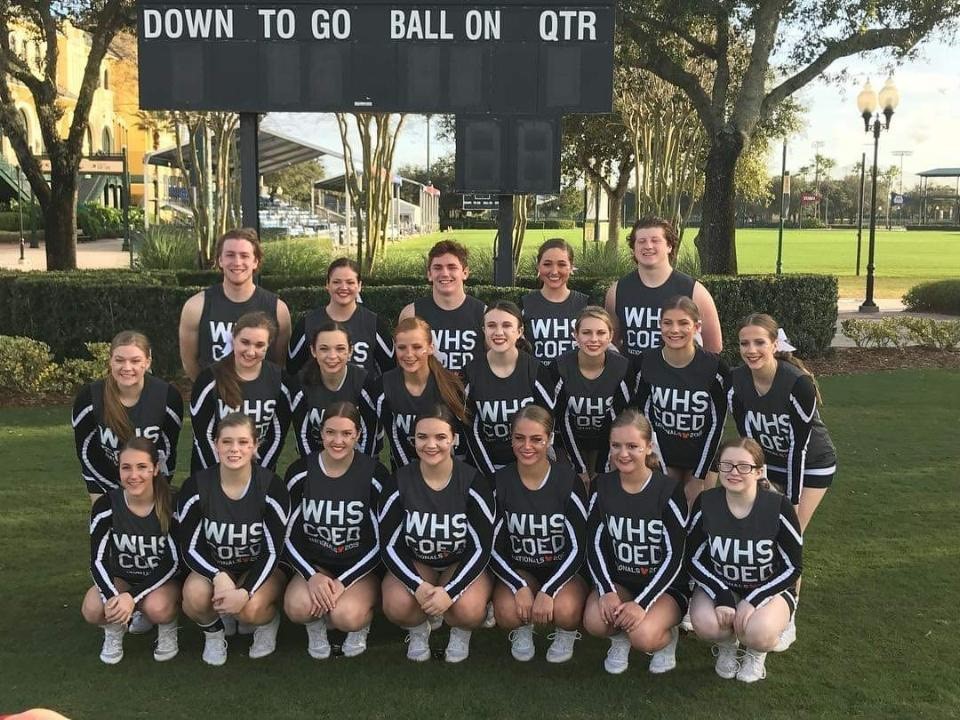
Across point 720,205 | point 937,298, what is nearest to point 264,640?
point 720,205

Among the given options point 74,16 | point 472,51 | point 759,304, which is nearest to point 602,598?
point 472,51

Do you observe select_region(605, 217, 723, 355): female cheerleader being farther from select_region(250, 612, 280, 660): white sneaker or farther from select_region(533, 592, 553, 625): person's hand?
select_region(250, 612, 280, 660): white sneaker

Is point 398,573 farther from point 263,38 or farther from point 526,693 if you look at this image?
point 263,38

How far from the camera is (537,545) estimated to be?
153 inches

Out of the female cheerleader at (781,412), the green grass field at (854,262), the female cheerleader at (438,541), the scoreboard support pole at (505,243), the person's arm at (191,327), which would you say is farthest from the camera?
the green grass field at (854,262)

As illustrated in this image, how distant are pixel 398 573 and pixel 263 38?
5.70 m

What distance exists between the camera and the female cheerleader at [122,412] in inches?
156

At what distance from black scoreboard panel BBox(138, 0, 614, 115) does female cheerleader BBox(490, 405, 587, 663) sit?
16.1ft

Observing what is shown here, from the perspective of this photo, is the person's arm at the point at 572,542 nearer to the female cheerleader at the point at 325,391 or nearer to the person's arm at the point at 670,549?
the person's arm at the point at 670,549

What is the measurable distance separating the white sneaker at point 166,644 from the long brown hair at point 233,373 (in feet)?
3.09

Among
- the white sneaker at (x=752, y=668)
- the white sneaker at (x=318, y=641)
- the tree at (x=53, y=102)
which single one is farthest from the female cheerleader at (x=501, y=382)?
the tree at (x=53, y=102)

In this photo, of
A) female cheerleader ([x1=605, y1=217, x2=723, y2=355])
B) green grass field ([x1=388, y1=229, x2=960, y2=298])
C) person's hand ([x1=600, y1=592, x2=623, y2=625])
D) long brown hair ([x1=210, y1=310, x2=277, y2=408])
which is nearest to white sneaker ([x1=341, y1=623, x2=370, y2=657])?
person's hand ([x1=600, y1=592, x2=623, y2=625])

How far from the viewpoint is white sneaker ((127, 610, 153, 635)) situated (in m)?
4.01

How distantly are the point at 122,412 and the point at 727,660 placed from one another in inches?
106
